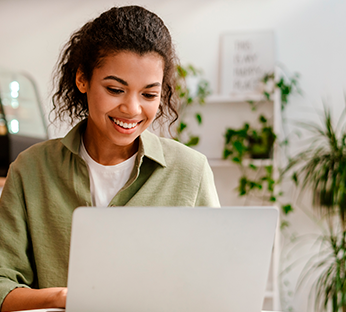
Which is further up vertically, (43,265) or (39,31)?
(39,31)

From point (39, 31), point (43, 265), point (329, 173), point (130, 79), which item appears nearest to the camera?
point (130, 79)

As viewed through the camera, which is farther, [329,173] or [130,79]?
[329,173]

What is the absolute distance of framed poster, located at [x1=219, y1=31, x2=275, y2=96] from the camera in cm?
294

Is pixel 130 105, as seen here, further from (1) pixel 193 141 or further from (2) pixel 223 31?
(2) pixel 223 31

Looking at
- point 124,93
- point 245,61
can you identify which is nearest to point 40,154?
point 124,93

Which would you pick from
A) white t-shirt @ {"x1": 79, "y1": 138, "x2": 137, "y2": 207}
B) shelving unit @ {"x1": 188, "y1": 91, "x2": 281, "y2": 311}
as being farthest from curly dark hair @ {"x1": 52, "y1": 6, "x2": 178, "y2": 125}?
shelving unit @ {"x1": 188, "y1": 91, "x2": 281, "y2": 311}

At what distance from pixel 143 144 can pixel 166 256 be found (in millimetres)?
592

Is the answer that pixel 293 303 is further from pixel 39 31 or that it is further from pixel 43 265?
pixel 39 31

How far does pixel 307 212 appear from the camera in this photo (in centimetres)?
279

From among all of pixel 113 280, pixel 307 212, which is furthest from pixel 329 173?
pixel 113 280

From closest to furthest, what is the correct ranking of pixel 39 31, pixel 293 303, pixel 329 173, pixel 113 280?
pixel 113 280 < pixel 329 173 < pixel 293 303 < pixel 39 31

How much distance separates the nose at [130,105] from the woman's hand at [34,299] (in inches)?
18.8

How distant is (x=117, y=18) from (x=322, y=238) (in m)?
1.96

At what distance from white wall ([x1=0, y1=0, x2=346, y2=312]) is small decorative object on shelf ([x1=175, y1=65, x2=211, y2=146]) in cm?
13
